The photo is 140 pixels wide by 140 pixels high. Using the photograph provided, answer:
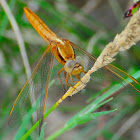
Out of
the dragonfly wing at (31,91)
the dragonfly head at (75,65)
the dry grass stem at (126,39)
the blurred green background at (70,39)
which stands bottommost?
the dry grass stem at (126,39)

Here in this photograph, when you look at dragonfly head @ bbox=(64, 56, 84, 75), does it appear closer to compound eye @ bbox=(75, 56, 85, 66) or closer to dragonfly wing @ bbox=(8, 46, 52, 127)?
compound eye @ bbox=(75, 56, 85, 66)

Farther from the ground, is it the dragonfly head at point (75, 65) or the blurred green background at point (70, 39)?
the blurred green background at point (70, 39)

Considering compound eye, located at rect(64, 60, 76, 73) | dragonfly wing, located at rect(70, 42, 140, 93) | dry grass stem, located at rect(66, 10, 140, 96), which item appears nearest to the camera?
dry grass stem, located at rect(66, 10, 140, 96)

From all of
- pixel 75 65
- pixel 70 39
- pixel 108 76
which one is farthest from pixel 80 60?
pixel 70 39

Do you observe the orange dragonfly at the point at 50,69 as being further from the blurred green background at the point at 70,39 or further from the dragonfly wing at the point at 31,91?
the blurred green background at the point at 70,39

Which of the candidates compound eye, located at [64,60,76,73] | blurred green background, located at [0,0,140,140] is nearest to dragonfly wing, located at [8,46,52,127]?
compound eye, located at [64,60,76,73]

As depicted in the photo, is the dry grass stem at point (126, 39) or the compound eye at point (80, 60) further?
the compound eye at point (80, 60)

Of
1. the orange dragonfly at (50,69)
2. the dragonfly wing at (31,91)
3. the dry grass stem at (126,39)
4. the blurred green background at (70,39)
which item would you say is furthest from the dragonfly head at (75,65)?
the blurred green background at (70,39)
